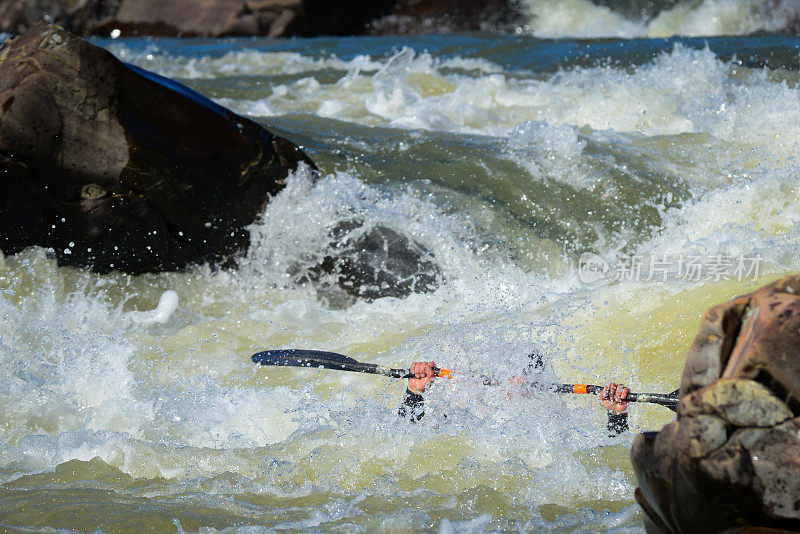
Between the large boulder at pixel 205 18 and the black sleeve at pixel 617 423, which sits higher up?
the large boulder at pixel 205 18

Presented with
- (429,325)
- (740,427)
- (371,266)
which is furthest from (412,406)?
(371,266)

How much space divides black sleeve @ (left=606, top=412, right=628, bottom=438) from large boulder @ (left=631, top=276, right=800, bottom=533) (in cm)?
83

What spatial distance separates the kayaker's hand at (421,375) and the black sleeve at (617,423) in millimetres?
614

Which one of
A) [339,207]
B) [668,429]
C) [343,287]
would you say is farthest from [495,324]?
[668,429]

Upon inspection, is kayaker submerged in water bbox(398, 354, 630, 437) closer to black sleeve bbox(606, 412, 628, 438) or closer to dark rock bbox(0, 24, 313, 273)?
black sleeve bbox(606, 412, 628, 438)

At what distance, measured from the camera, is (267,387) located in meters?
3.29

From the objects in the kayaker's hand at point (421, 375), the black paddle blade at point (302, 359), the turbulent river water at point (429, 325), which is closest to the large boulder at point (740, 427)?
the turbulent river water at point (429, 325)

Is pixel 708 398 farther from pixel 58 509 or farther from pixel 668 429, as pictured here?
pixel 58 509

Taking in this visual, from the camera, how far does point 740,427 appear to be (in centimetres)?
161

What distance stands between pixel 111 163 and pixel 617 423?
8.66 ft

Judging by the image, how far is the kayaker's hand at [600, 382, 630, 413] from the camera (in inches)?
97.7

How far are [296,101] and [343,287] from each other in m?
3.80

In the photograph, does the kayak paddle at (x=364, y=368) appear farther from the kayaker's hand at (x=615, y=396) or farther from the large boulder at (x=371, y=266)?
the large boulder at (x=371, y=266)

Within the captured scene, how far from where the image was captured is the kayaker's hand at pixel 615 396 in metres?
2.48
